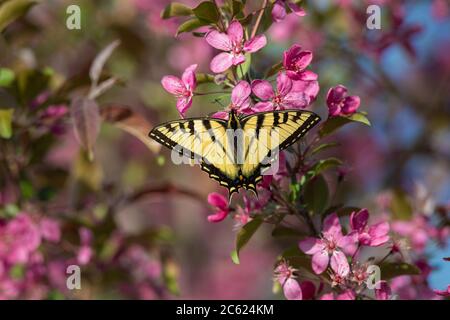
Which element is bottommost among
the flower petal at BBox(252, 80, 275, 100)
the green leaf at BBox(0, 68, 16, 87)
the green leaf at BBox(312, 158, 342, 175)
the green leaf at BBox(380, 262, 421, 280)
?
the green leaf at BBox(380, 262, 421, 280)

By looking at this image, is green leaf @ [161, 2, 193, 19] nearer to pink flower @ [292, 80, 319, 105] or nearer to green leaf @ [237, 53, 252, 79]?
green leaf @ [237, 53, 252, 79]

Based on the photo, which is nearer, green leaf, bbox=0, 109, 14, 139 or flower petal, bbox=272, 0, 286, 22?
flower petal, bbox=272, 0, 286, 22

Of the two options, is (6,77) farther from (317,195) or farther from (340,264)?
(340,264)

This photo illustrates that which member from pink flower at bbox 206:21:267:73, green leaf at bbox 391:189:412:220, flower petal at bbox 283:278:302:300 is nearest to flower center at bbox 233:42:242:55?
pink flower at bbox 206:21:267:73

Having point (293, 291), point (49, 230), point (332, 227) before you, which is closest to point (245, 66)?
point (332, 227)

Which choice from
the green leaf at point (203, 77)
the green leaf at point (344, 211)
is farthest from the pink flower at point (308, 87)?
the green leaf at point (344, 211)
